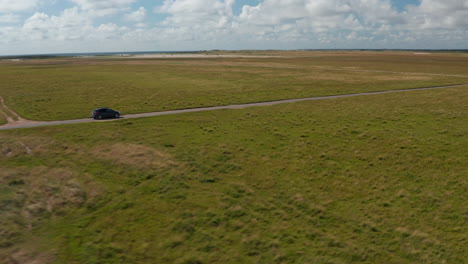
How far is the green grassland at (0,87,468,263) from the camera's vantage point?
49.1 feet

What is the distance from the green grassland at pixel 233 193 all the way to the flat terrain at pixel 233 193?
0.09 meters

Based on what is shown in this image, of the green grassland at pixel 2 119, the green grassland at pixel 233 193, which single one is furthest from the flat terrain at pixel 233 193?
the green grassland at pixel 2 119

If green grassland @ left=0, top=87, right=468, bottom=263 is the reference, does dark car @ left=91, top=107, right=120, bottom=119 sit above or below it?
above

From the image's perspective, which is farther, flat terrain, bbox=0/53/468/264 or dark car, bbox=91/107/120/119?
dark car, bbox=91/107/120/119

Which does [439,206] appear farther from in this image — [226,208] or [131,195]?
[131,195]

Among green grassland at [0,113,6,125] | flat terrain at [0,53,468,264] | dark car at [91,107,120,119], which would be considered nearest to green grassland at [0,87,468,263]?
flat terrain at [0,53,468,264]

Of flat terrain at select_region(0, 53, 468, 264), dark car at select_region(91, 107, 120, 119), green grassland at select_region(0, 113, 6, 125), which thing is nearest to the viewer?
flat terrain at select_region(0, 53, 468, 264)

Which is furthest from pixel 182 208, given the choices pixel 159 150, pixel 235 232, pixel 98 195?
pixel 159 150

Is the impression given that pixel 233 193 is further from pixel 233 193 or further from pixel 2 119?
pixel 2 119

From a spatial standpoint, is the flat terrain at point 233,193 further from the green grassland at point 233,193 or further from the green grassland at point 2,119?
the green grassland at point 2,119

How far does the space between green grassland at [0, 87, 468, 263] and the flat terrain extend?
95 millimetres

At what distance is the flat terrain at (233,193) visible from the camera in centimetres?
1496

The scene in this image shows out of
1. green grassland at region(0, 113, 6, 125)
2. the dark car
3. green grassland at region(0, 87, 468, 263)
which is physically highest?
the dark car

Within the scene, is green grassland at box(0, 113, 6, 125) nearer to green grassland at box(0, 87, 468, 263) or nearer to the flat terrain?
green grassland at box(0, 87, 468, 263)
